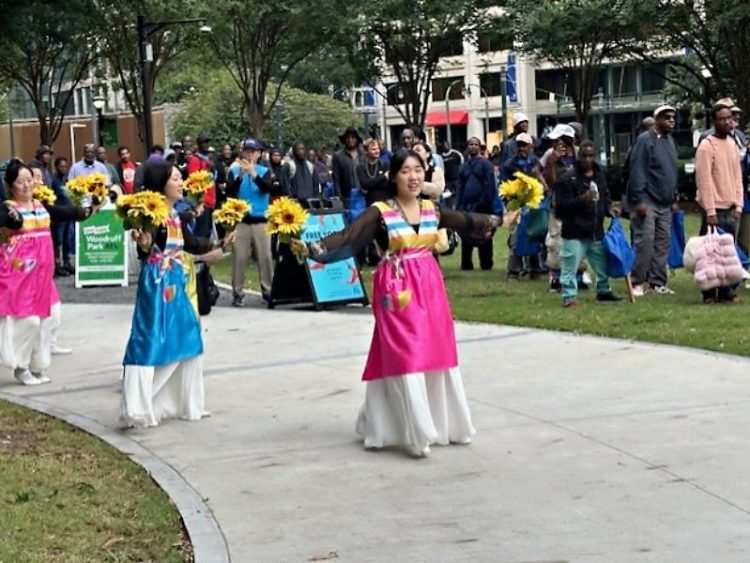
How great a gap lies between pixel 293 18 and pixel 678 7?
29.2ft

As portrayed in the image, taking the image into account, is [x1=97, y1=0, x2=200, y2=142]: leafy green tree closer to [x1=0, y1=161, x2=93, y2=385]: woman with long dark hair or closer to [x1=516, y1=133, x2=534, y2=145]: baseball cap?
[x1=516, y1=133, x2=534, y2=145]: baseball cap

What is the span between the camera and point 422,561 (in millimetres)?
5648

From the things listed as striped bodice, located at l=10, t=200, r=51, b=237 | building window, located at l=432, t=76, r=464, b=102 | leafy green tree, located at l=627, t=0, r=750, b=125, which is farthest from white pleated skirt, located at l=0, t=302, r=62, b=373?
building window, located at l=432, t=76, r=464, b=102

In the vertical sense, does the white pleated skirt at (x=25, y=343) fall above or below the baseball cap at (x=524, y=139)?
below

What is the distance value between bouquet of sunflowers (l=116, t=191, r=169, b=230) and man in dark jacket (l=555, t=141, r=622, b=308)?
570 centimetres

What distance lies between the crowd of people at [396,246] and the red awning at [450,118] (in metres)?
61.1

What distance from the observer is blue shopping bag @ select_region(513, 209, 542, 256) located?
15.7 metres

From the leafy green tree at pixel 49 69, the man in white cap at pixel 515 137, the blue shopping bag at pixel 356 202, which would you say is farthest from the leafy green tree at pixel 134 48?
the man in white cap at pixel 515 137

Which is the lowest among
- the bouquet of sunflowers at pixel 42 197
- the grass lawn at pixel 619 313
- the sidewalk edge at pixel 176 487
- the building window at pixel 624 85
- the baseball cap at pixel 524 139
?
the sidewalk edge at pixel 176 487

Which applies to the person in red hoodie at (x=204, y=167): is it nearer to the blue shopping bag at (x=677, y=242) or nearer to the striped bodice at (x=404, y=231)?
the blue shopping bag at (x=677, y=242)

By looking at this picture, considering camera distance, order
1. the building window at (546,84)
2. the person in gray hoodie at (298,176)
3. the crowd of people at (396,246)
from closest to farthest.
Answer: the crowd of people at (396,246) → the person in gray hoodie at (298,176) → the building window at (546,84)

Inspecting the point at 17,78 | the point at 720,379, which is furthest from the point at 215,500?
the point at 17,78

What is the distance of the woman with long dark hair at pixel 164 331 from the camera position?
340 inches

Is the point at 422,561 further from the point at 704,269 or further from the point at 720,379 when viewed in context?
the point at 704,269
